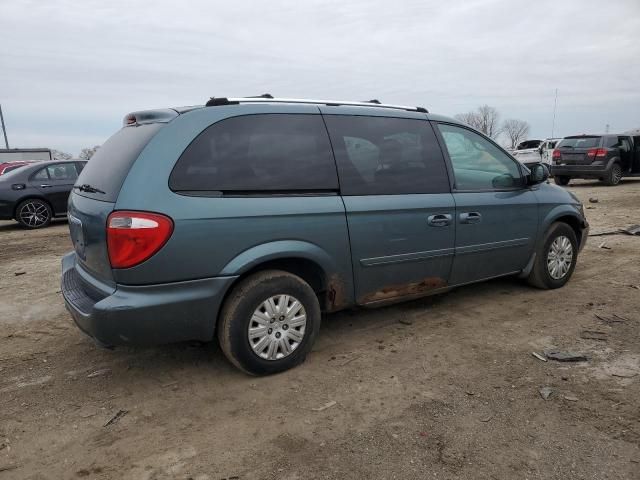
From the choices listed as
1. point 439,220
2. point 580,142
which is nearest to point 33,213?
point 439,220

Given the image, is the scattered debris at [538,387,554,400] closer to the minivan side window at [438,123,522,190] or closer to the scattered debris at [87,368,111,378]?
the minivan side window at [438,123,522,190]

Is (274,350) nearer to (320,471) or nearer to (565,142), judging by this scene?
(320,471)

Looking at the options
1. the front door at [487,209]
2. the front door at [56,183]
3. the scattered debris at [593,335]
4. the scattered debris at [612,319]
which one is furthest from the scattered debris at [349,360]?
the front door at [56,183]

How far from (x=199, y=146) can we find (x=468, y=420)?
225 cm

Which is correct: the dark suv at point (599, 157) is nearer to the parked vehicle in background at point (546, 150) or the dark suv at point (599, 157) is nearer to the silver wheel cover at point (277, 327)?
the parked vehicle in background at point (546, 150)

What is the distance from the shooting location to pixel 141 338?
9.16ft

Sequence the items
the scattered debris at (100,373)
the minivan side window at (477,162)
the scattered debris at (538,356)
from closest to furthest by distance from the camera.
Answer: the scattered debris at (100,373)
the scattered debris at (538,356)
the minivan side window at (477,162)

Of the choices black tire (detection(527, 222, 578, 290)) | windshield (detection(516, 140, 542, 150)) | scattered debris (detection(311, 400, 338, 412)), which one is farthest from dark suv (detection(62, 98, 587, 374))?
windshield (detection(516, 140, 542, 150))

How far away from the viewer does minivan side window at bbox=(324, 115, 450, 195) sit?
11.3 ft

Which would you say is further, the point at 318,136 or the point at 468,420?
the point at 318,136

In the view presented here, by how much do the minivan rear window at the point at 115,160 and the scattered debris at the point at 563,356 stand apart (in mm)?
3085

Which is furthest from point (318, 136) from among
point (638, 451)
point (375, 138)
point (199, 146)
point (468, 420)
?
point (638, 451)

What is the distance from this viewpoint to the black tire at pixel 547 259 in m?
4.70

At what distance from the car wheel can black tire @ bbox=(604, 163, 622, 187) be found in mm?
15391
